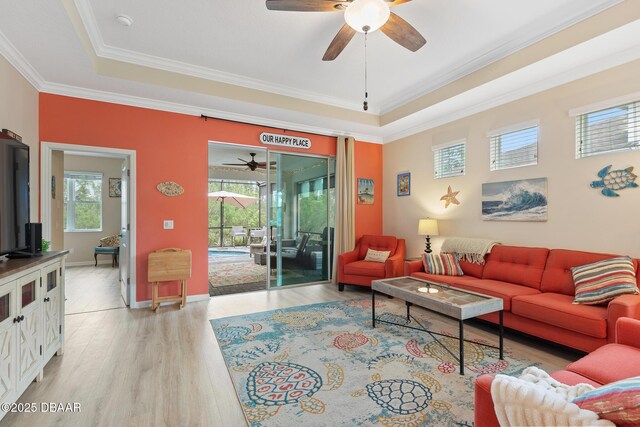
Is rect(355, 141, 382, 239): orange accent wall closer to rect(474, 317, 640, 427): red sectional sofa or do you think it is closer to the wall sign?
the wall sign

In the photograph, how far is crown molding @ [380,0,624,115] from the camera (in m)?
2.61

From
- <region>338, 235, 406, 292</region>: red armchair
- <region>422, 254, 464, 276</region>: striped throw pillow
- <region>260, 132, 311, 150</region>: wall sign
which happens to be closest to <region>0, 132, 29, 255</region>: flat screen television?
<region>260, 132, 311, 150</region>: wall sign

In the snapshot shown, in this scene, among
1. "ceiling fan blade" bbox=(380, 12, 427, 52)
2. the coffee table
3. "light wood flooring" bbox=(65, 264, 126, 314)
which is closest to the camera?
"ceiling fan blade" bbox=(380, 12, 427, 52)

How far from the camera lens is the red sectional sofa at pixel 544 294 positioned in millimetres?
2379

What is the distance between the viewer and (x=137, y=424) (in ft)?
5.93

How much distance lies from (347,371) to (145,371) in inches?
65.0

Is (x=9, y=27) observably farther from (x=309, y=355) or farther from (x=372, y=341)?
(x=372, y=341)

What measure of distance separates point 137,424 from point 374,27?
3.13m

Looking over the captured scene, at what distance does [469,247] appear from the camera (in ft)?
13.2

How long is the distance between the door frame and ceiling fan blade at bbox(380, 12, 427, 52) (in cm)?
351

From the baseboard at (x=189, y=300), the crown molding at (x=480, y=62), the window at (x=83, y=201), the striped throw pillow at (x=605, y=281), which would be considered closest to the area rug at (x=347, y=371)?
the striped throw pillow at (x=605, y=281)

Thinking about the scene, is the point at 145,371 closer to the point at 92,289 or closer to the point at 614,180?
the point at 92,289

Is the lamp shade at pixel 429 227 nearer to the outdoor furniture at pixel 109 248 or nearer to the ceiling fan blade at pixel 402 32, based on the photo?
the ceiling fan blade at pixel 402 32

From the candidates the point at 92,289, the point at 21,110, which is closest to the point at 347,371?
the point at 21,110
